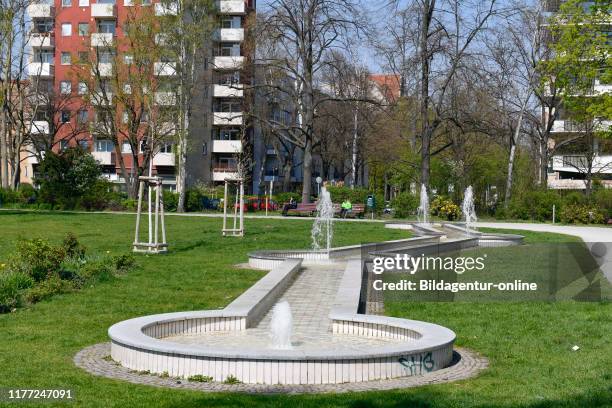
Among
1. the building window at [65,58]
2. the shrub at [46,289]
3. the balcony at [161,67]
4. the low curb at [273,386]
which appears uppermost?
the building window at [65,58]

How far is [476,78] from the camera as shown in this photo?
126ft

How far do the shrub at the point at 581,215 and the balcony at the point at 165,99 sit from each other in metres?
24.6

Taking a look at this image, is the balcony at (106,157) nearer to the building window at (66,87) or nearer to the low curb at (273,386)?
the building window at (66,87)

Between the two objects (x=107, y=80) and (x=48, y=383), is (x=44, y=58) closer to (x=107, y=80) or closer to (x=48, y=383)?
(x=107, y=80)

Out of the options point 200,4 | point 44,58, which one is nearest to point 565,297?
point 200,4

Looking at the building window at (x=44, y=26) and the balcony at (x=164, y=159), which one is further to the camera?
the building window at (x=44, y=26)

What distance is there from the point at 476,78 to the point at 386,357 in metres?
32.6

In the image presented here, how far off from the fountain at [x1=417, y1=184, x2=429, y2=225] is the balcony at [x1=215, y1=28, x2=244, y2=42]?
2795cm

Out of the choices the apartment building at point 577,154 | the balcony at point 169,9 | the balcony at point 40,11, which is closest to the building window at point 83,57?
the balcony at point 169,9

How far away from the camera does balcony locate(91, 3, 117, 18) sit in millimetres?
65000

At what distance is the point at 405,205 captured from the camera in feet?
140

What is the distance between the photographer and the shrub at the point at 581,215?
40.8 m

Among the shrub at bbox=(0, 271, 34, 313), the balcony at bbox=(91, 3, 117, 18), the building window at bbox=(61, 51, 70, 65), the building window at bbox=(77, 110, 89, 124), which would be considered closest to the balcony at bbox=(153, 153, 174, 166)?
the building window at bbox=(77, 110, 89, 124)

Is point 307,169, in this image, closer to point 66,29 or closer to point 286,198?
point 286,198
